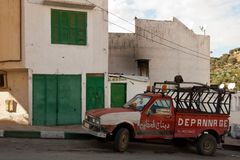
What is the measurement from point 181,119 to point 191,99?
1.06m

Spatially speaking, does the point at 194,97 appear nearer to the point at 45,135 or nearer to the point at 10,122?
the point at 45,135

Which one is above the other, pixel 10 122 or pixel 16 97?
pixel 16 97

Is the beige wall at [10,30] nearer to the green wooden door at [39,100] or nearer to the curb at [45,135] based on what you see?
the green wooden door at [39,100]

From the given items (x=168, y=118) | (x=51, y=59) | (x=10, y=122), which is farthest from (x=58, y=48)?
(x=168, y=118)

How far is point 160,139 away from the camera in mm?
13094

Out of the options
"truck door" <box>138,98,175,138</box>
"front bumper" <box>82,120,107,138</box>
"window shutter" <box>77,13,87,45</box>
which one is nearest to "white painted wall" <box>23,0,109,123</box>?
"window shutter" <box>77,13,87,45</box>

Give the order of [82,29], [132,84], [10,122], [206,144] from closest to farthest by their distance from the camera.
→ [206,144] < [10,122] < [82,29] < [132,84]

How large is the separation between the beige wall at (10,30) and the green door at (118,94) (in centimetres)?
582

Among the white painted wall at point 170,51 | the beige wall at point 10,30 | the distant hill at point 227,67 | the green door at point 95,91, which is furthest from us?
the distant hill at point 227,67

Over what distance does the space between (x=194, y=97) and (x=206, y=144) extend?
1.60m

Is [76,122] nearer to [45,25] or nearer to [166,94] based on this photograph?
[45,25]

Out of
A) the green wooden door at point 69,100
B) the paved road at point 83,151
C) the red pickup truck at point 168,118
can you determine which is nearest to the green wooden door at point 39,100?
the green wooden door at point 69,100

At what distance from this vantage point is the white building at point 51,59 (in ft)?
55.6

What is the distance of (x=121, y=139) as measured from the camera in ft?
39.8
